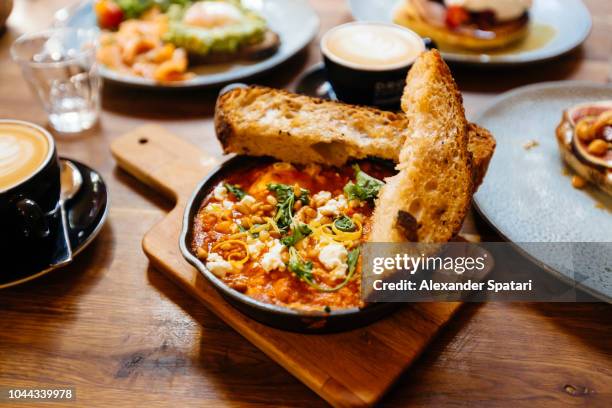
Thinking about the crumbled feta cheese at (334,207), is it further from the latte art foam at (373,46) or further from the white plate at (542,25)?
the white plate at (542,25)

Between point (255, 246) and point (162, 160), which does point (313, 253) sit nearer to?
point (255, 246)

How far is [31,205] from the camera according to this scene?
1.87 meters

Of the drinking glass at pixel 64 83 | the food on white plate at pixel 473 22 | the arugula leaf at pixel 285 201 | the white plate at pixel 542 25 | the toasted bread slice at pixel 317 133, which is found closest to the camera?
the arugula leaf at pixel 285 201

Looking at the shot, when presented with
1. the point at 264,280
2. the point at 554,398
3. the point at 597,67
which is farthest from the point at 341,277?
the point at 597,67

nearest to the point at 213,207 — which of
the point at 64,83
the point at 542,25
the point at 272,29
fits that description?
the point at 64,83

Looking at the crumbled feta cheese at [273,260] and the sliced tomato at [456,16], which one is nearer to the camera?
the crumbled feta cheese at [273,260]

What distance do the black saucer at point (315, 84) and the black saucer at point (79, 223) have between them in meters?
1.19

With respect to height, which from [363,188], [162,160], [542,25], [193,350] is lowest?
[193,350]

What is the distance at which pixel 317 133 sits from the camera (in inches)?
84.8

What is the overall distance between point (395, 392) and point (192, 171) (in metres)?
1.32

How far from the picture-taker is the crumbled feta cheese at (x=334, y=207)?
195cm

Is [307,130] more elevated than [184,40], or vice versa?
[307,130]

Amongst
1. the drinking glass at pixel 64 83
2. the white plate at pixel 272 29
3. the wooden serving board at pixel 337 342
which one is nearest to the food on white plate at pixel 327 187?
the wooden serving board at pixel 337 342

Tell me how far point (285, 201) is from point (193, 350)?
0.61 m
